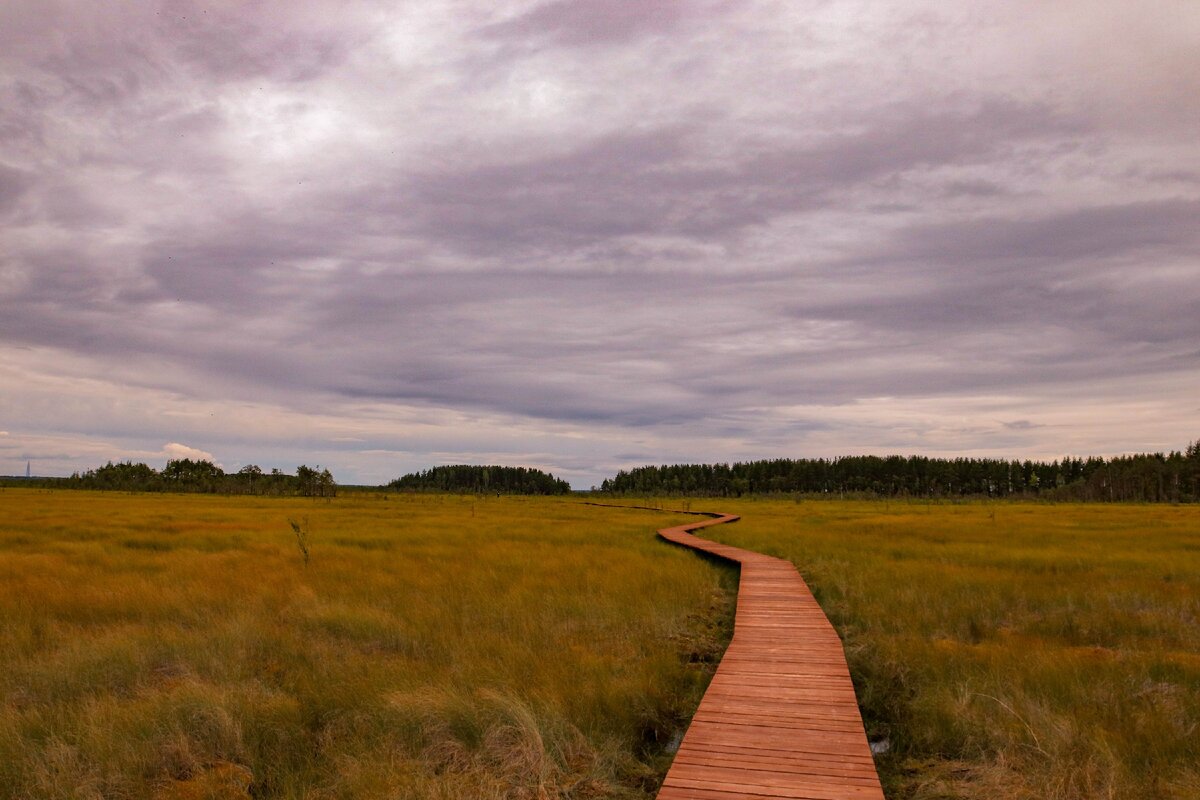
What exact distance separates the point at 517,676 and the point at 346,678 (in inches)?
84.8

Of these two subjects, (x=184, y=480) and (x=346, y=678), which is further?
(x=184, y=480)

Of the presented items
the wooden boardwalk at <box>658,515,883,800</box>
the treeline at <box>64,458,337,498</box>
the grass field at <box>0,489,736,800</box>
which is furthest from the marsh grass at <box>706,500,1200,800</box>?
the treeline at <box>64,458,337,498</box>

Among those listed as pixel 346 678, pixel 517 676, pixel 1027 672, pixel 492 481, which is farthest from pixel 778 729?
pixel 492 481

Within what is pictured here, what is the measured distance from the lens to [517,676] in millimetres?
8789

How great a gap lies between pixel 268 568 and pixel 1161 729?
1814 centimetres

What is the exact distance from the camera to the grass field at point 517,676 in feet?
20.9

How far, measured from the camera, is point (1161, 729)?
696cm

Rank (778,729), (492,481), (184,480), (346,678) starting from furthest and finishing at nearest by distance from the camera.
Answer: (492,481) → (184,480) → (346,678) → (778,729)

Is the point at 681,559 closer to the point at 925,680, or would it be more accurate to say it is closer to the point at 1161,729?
→ the point at 925,680

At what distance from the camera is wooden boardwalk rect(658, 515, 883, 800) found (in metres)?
5.12

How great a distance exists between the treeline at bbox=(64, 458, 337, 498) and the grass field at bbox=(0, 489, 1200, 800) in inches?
4257

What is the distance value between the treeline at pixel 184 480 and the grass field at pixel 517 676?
108 m

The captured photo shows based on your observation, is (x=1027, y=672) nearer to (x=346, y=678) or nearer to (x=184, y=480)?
(x=346, y=678)

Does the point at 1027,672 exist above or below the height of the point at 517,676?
above
